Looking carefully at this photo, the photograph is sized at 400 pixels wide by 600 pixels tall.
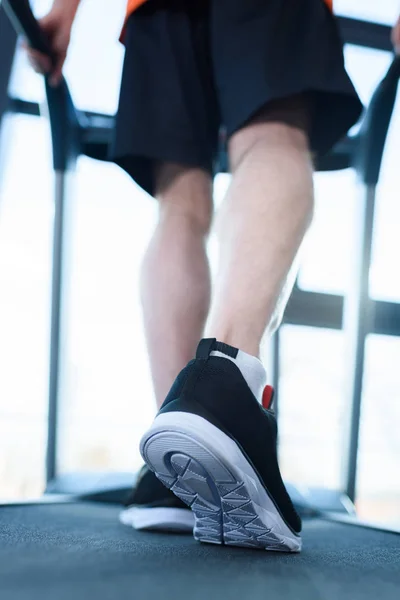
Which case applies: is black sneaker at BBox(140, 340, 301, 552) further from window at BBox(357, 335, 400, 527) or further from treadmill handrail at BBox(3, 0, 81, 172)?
window at BBox(357, 335, 400, 527)

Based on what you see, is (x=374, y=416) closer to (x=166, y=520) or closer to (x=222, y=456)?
(x=166, y=520)

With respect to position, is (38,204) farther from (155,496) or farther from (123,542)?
(123,542)

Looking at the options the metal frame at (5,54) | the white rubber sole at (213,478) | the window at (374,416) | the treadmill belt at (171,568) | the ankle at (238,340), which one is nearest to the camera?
the treadmill belt at (171,568)

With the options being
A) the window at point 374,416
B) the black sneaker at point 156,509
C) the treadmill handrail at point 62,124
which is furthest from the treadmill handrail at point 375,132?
the black sneaker at point 156,509

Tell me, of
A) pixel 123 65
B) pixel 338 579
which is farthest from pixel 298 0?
pixel 338 579

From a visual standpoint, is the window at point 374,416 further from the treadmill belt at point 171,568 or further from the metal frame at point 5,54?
the metal frame at point 5,54

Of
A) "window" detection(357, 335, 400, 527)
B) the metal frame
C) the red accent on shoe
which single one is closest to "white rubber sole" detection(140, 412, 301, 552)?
the red accent on shoe

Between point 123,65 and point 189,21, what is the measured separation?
0.42 ft

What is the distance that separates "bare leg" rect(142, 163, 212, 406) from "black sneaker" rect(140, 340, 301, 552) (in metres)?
0.25

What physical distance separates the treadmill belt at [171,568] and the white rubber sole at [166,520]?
2cm

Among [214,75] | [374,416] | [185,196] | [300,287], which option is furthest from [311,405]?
[214,75]

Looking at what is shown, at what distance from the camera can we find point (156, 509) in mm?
854

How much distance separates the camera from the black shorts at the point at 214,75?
33.4 inches

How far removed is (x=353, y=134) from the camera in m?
1.74
